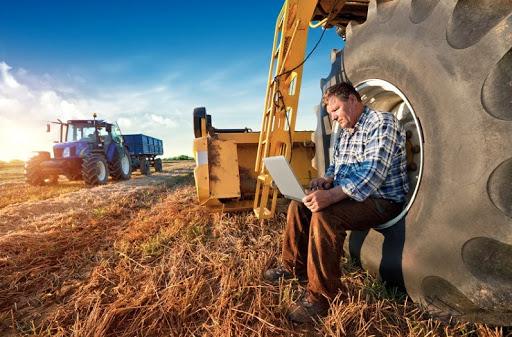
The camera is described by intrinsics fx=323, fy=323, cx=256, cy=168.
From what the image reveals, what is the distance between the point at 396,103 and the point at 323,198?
45.8 inches

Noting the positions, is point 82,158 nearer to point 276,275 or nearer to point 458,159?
point 276,275

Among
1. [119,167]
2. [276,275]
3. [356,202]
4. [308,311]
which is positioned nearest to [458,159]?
[356,202]

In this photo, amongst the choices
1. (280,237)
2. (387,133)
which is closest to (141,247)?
(280,237)

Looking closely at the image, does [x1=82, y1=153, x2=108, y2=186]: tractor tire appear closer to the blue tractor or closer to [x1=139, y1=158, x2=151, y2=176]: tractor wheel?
the blue tractor

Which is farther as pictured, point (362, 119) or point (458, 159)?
point (362, 119)

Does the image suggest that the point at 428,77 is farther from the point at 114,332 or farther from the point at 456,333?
the point at 114,332

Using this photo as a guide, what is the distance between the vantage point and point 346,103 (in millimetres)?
2123

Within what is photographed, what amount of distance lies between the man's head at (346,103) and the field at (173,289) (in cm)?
106

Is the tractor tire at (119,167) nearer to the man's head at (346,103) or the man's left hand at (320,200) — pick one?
the man's head at (346,103)

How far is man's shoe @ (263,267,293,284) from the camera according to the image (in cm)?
233

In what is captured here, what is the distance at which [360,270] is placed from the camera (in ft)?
7.58

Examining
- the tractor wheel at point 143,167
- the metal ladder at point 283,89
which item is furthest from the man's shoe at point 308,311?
the tractor wheel at point 143,167

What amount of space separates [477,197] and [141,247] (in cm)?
280

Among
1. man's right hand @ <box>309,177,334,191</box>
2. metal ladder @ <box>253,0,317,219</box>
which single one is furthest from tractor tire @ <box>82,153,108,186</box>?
man's right hand @ <box>309,177,334,191</box>
